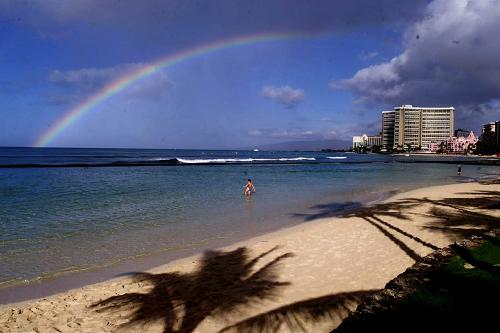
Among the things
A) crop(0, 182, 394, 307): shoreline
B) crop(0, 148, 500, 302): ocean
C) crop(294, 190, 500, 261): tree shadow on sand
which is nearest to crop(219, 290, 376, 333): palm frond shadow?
crop(294, 190, 500, 261): tree shadow on sand

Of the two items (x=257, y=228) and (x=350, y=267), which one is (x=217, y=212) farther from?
(x=350, y=267)

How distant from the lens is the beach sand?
647 centimetres

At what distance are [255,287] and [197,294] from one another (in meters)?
1.18

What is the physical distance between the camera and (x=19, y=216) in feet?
57.8

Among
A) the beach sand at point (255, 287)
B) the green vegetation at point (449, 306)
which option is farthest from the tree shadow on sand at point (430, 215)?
the green vegetation at point (449, 306)

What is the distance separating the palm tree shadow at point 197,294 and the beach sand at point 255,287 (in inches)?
0.8

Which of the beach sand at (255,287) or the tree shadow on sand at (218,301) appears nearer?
the tree shadow on sand at (218,301)

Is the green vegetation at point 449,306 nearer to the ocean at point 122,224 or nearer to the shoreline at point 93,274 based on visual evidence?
the shoreline at point 93,274

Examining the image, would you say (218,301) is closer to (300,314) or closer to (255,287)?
(255,287)

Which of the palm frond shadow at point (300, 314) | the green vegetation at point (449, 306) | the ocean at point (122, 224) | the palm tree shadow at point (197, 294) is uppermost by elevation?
the green vegetation at point (449, 306)

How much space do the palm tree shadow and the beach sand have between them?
0.02m

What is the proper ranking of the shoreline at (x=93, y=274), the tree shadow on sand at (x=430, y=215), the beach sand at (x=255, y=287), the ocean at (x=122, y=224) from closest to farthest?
the beach sand at (x=255, y=287) → the shoreline at (x=93, y=274) → the ocean at (x=122, y=224) → the tree shadow on sand at (x=430, y=215)

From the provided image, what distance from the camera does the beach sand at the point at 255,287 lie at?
6473 mm

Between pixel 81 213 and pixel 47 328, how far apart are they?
42.1 feet
